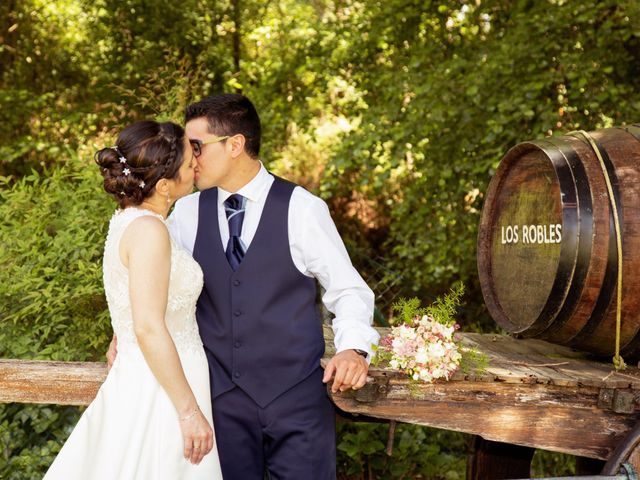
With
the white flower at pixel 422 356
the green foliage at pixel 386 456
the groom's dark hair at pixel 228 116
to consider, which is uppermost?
the groom's dark hair at pixel 228 116

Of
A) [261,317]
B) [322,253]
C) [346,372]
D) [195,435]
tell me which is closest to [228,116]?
[322,253]

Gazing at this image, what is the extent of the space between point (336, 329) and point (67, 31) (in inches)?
294

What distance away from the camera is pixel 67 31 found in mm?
9117

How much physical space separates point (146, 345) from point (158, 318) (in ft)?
0.29

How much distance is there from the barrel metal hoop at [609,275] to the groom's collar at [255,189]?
1168 mm

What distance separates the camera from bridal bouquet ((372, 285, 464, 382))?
259cm

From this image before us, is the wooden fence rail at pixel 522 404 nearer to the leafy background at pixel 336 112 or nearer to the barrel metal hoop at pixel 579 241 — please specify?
the barrel metal hoop at pixel 579 241

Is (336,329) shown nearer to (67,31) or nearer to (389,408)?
(389,408)

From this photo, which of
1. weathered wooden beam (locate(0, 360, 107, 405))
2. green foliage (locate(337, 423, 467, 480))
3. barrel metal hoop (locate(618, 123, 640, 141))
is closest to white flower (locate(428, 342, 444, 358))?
barrel metal hoop (locate(618, 123, 640, 141))

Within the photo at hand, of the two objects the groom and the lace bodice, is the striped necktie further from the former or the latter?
the lace bodice

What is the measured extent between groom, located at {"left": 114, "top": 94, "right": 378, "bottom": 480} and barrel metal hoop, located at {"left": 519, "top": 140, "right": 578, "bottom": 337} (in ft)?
2.07

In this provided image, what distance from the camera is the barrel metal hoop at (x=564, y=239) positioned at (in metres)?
2.75

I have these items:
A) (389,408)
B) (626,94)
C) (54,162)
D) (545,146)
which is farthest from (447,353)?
(54,162)

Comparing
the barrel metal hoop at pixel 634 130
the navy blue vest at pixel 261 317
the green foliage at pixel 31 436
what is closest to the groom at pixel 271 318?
the navy blue vest at pixel 261 317
